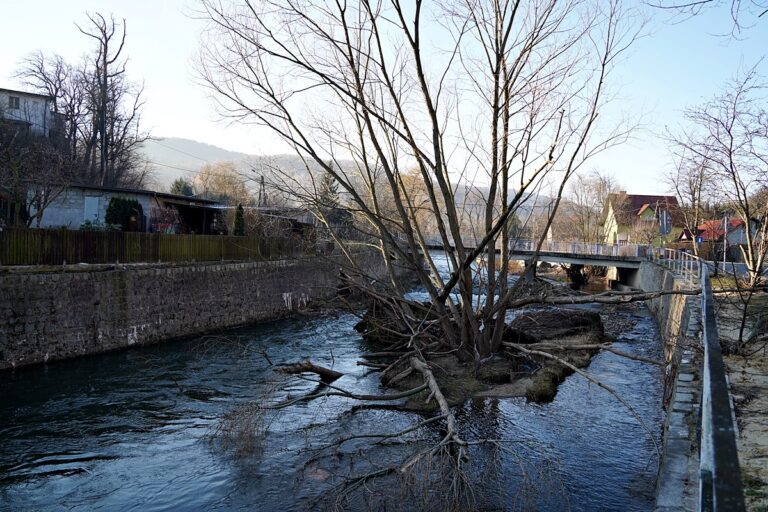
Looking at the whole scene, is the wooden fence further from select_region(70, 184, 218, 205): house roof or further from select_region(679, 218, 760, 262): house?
select_region(679, 218, 760, 262): house

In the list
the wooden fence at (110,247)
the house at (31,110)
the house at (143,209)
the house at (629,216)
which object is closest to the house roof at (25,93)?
the house at (31,110)

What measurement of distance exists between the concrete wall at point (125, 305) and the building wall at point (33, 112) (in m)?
24.9

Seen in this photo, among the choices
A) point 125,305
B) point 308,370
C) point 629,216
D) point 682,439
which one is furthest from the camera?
point 629,216

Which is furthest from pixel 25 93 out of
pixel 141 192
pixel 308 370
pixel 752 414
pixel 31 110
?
pixel 752 414

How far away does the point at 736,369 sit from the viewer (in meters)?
9.25

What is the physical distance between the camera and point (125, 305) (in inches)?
767

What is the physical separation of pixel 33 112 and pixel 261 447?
4180 cm

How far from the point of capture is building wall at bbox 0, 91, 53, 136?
4150cm

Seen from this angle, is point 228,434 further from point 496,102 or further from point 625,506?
point 496,102

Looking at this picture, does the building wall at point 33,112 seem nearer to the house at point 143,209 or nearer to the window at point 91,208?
the house at point 143,209

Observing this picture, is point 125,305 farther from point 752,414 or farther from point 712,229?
point 712,229

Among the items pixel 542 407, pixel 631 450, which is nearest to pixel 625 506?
pixel 631 450

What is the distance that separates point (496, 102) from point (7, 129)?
29.6m

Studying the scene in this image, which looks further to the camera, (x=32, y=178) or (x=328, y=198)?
(x=32, y=178)
